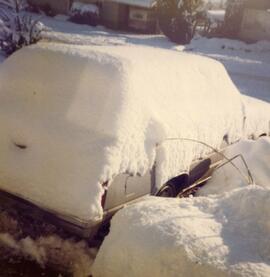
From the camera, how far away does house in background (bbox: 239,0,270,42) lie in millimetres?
27359

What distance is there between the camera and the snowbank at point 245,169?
5.71 meters

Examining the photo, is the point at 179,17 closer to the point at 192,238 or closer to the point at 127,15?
the point at 127,15

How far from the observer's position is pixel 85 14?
28516 mm

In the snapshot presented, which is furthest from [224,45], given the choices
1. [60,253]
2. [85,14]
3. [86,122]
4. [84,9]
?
[60,253]

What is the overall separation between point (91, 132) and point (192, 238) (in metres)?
1.41

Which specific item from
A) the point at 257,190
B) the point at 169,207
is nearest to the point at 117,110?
the point at 169,207

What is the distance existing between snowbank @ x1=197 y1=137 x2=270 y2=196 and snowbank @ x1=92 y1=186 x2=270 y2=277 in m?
2.08

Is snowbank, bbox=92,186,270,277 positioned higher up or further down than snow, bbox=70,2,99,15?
higher up

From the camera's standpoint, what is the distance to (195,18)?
25.7m

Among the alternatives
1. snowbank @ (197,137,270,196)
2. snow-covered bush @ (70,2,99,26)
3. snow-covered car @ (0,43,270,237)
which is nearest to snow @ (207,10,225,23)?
snow-covered bush @ (70,2,99,26)

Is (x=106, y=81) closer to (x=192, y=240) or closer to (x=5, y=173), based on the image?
(x=5, y=173)

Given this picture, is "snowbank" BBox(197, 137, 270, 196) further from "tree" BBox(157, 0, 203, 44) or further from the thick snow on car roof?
"tree" BBox(157, 0, 203, 44)

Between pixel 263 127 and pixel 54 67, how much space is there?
397 centimetres

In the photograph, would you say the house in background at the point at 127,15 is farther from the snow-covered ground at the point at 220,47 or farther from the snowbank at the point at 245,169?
the snowbank at the point at 245,169
